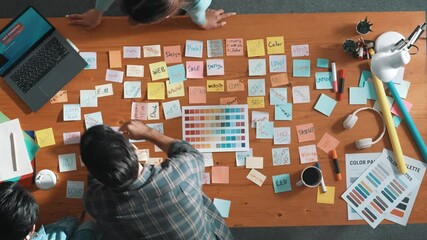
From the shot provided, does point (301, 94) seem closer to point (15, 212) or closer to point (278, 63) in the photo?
point (278, 63)

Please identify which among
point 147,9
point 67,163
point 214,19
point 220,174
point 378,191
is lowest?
point 378,191

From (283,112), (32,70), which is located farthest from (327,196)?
(32,70)

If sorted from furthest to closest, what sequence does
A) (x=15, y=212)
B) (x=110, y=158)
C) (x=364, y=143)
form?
(x=364, y=143), (x=15, y=212), (x=110, y=158)

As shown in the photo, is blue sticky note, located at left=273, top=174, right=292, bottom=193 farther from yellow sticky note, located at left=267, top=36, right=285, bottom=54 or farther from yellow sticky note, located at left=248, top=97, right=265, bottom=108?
yellow sticky note, located at left=267, top=36, right=285, bottom=54

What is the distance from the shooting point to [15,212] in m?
1.12

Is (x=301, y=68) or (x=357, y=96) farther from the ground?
(x=301, y=68)

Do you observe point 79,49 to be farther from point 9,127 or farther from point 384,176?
point 384,176

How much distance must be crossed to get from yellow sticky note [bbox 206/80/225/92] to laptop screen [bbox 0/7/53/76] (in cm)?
60

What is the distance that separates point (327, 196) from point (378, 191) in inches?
7.0

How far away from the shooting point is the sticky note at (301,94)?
1.40 metres

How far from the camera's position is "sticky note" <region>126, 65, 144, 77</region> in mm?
1411

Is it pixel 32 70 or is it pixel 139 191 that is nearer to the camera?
pixel 139 191

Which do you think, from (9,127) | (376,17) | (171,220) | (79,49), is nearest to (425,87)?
(376,17)

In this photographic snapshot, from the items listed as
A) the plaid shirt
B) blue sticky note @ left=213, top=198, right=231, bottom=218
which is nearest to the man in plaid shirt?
the plaid shirt
